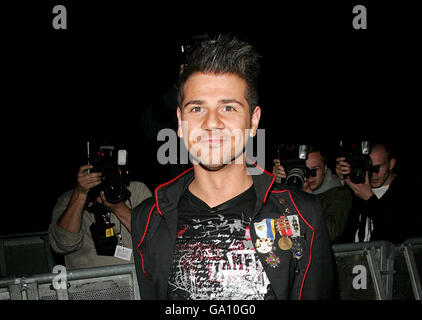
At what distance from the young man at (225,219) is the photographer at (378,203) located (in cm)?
178

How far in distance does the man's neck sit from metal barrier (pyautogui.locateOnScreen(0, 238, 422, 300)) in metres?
0.86

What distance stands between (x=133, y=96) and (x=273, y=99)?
4.26 m

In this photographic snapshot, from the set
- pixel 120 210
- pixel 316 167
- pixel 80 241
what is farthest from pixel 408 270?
pixel 80 241

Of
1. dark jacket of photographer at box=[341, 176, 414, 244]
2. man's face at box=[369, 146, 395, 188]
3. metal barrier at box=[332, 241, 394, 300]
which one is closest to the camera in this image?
metal barrier at box=[332, 241, 394, 300]

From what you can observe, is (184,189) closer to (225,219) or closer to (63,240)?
(225,219)

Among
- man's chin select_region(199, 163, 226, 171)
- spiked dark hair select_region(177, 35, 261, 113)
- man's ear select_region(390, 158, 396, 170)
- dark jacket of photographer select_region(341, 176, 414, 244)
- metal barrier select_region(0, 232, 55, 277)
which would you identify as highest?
spiked dark hair select_region(177, 35, 261, 113)

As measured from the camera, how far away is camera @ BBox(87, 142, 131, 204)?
123 inches

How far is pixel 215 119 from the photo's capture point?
1.78 m

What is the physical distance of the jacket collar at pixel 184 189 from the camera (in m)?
1.90

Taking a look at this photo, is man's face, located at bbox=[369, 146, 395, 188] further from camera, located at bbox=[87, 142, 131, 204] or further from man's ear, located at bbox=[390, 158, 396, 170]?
camera, located at bbox=[87, 142, 131, 204]

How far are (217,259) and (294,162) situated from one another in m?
2.10

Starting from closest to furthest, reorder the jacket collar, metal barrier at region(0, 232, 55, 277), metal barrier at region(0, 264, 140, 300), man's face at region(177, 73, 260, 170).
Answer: man's face at region(177, 73, 260, 170)
the jacket collar
metal barrier at region(0, 264, 140, 300)
metal barrier at region(0, 232, 55, 277)

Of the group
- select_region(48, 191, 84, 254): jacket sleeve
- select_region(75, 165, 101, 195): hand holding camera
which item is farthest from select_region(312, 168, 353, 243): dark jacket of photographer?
select_region(48, 191, 84, 254): jacket sleeve

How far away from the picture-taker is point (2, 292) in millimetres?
2152
